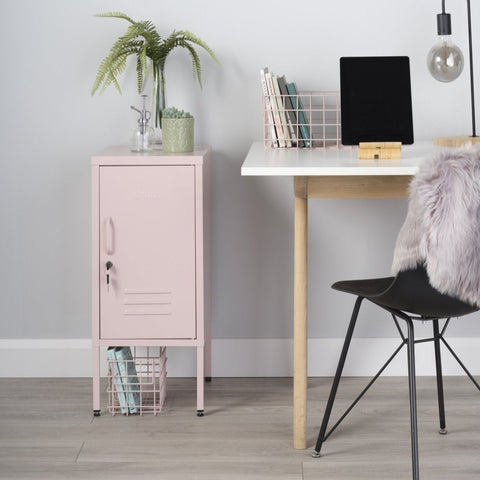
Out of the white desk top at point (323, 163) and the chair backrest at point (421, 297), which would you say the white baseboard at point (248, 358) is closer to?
the white desk top at point (323, 163)

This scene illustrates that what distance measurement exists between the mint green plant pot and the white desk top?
0.24m

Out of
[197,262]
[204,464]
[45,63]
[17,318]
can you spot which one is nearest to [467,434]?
[204,464]

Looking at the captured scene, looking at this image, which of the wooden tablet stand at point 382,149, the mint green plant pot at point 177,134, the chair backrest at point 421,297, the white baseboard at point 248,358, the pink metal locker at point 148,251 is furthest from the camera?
the white baseboard at point 248,358

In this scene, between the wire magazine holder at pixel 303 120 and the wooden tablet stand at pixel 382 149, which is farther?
the wire magazine holder at pixel 303 120

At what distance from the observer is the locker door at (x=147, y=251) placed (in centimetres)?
285

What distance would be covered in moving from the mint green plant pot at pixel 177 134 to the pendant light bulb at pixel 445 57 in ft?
2.98

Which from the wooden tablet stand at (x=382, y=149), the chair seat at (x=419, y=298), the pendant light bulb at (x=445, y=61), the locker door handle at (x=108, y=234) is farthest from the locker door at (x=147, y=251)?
the pendant light bulb at (x=445, y=61)

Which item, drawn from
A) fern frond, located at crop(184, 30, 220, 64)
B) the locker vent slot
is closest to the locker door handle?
the locker vent slot

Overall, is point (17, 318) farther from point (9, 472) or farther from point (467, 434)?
point (467, 434)

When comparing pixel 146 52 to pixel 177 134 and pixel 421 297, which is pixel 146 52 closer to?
pixel 177 134

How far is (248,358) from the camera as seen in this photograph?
3355 millimetres

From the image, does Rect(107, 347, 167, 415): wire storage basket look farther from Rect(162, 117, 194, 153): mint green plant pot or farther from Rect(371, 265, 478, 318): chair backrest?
Rect(371, 265, 478, 318): chair backrest

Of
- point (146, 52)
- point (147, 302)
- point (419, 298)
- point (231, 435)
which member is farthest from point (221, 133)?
point (419, 298)

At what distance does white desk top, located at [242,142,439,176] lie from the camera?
7.73ft
